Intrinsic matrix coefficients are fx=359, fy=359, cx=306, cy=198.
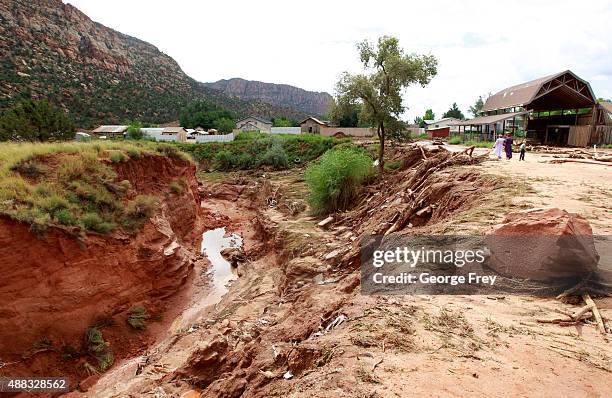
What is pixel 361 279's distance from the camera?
25.5ft

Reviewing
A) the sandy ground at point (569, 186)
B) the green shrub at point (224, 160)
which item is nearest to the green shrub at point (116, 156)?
the sandy ground at point (569, 186)

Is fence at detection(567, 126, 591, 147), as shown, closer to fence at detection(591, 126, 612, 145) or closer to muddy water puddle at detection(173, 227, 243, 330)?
fence at detection(591, 126, 612, 145)

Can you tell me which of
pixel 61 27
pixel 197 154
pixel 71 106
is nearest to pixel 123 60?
pixel 61 27

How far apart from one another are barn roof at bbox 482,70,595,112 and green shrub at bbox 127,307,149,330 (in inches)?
1095

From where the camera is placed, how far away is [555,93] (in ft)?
89.1

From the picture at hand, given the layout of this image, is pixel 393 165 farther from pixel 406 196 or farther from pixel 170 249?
pixel 170 249

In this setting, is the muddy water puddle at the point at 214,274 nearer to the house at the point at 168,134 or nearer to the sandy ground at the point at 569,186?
the sandy ground at the point at 569,186

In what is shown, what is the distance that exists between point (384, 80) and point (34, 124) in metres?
24.9

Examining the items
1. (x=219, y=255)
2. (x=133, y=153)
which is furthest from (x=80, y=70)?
(x=219, y=255)

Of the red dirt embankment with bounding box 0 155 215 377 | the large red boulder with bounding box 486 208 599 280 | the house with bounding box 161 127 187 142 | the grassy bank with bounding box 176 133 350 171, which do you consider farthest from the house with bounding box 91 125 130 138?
the large red boulder with bounding box 486 208 599 280

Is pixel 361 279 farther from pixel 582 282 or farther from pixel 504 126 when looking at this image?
pixel 504 126

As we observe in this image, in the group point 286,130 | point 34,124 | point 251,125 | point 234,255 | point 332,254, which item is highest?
point 251,125

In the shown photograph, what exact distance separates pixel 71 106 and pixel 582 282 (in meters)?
55.0

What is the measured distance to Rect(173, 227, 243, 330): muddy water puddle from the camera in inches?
540
